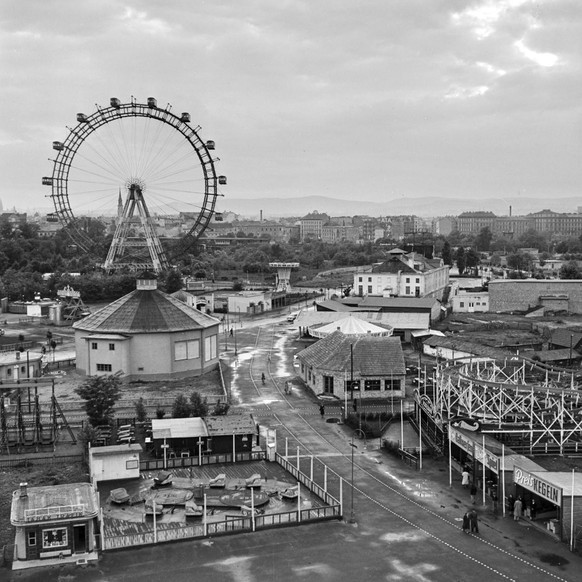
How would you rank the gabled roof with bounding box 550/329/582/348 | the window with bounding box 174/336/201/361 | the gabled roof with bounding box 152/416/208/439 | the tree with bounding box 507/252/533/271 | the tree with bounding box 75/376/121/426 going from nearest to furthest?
the gabled roof with bounding box 152/416/208/439, the tree with bounding box 75/376/121/426, the window with bounding box 174/336/201/361, the gabled roof with bounding box 550/329/582/348, the tree with bounding box 507/252/533/271

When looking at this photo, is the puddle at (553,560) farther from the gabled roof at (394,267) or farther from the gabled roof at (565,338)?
the gabled roof at (394,267)

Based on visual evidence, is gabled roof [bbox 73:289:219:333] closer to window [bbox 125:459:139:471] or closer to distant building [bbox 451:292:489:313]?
window [bbox 125:459:139:471]

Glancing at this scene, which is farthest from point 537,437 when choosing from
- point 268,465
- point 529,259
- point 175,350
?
point 529,259

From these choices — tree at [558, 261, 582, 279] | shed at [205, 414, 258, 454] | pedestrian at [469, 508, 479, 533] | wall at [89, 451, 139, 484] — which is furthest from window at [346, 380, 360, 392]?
tree at [558, 261, 582, 279]

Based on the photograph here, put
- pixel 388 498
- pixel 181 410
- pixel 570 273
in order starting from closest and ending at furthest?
pixel 388 498, pixel 181 410, pixel 570 273

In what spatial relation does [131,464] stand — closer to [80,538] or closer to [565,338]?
[80,538]

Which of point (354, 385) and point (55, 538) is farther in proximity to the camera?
point (354, 385)

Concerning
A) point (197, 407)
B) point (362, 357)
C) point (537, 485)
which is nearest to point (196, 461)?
point (197, 407)
